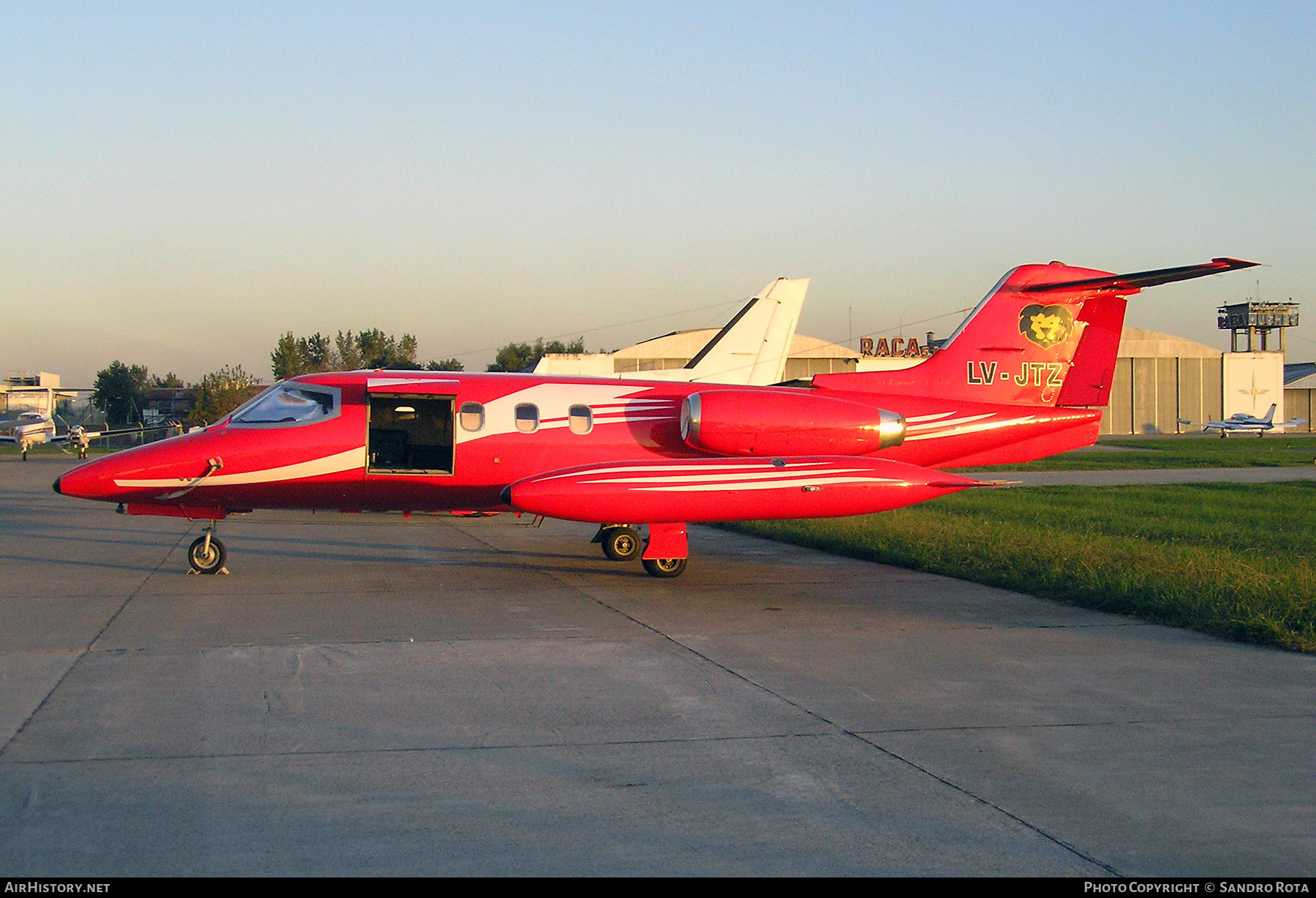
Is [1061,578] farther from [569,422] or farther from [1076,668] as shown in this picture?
[569,422]

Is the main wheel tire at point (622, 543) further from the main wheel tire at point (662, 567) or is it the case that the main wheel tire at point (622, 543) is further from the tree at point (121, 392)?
the tree at point (121, 392)

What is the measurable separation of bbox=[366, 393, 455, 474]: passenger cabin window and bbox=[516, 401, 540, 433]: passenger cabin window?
884 mm

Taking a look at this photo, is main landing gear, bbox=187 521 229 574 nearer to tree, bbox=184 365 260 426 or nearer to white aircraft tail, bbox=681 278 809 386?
white aircraft tail, bbox=681 278 809 386

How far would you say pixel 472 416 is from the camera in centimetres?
1388

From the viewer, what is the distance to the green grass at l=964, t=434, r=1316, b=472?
39750mm

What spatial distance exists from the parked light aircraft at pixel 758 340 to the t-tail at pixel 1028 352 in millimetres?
12310

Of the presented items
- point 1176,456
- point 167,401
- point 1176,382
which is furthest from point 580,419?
point 167,401

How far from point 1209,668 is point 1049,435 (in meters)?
7.36

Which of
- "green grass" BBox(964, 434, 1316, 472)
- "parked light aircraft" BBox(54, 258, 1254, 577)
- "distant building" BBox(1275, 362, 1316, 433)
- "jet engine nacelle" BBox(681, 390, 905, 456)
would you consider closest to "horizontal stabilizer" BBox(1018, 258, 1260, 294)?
"parked light aircraft" BBox(54, 258, 1254, 577)

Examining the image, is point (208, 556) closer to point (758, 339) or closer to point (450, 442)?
point (450, 442)

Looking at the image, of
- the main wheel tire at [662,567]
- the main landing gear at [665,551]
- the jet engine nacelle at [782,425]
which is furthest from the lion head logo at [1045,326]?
the main wheel tire at [662,567]

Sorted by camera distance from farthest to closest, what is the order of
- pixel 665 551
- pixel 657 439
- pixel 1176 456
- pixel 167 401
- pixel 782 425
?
pixel 167 401, pixel 1176 456, pixel 657 439, pixel 782 425, pixel 665 551

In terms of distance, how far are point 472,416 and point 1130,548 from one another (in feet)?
29.6

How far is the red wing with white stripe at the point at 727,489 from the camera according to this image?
12117 millimetres
